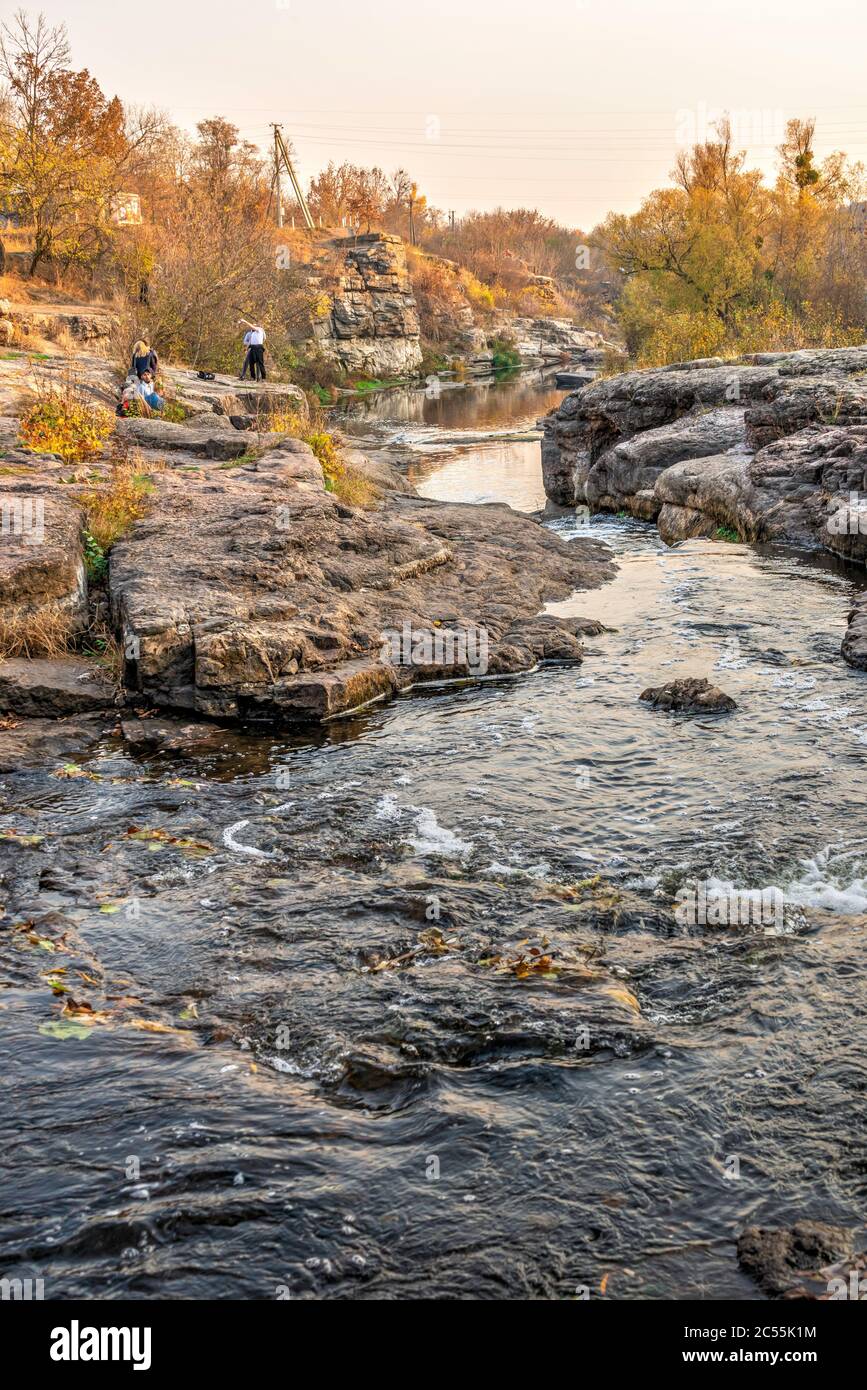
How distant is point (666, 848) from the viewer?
258 inches

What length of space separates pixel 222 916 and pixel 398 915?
967mm

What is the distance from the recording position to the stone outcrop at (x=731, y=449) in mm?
15211

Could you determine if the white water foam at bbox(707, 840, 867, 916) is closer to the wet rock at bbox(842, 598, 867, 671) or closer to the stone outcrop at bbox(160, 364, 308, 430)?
the wet rock at bbox(842, 598, 867, 671)

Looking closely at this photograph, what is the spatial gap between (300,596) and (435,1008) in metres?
6.27

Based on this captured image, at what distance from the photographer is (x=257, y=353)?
95.6ft

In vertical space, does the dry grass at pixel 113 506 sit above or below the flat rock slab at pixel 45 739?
above

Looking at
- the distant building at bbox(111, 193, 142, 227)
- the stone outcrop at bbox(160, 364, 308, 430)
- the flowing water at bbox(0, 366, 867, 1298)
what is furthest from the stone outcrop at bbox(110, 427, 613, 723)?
the distant building at bbox(111, 193, 142, 227)

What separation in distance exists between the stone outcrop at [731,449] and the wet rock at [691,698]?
1.96m

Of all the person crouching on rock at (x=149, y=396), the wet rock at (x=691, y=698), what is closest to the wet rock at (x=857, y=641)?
the wet rock at (x=691, y=698)

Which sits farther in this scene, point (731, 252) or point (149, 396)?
point (731, 252)

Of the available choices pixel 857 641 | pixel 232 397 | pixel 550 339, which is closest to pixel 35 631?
pixel 857 641

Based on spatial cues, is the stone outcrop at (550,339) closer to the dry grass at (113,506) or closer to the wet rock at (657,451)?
the wet rock at (657,451)

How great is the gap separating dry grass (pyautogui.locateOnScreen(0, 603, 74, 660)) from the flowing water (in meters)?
1.85

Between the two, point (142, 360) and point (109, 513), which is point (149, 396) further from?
point (109, 513)
